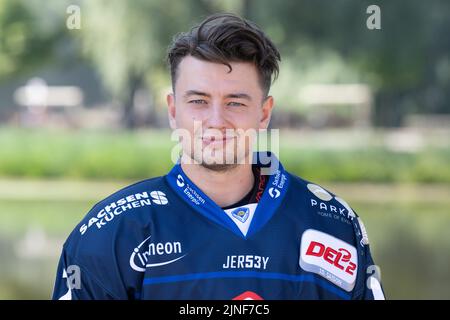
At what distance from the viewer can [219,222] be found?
7.84ft

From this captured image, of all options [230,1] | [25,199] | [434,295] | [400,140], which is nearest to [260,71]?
[434,295]

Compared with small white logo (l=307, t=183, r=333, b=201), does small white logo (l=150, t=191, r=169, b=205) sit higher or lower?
higher

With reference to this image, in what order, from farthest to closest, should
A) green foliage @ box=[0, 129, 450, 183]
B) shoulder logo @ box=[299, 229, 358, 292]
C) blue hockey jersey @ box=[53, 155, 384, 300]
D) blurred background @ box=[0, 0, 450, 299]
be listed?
Result: green foliage @ box=[0, 129, 450, 183] → blurred background @ box=[0, 0, 450, 299] → shoulder logo @ box=[299, 229, 358, 292] → blue hockey jersey @ box=[53, 155, 384, 300]

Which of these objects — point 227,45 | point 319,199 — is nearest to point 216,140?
point 227,45

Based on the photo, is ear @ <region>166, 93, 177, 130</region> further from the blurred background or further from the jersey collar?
the blurred background

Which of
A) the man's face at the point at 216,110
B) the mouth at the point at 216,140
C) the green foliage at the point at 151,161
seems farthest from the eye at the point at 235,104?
the green foliage at the point at 151,161

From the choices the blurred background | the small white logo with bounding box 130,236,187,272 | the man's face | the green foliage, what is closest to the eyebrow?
the man's face

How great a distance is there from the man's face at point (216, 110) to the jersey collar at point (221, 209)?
9 centimetres

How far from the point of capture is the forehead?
236 cm

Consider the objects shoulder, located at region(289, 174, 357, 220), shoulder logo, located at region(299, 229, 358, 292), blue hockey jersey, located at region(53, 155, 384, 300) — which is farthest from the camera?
shoulder, located at region(289, 174, 357, 220)

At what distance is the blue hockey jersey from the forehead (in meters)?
0.30

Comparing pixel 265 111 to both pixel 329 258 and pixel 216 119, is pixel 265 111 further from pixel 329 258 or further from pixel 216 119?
pixel 329 258

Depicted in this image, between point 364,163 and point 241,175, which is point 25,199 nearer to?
point 364,163

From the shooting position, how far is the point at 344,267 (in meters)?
2.43
